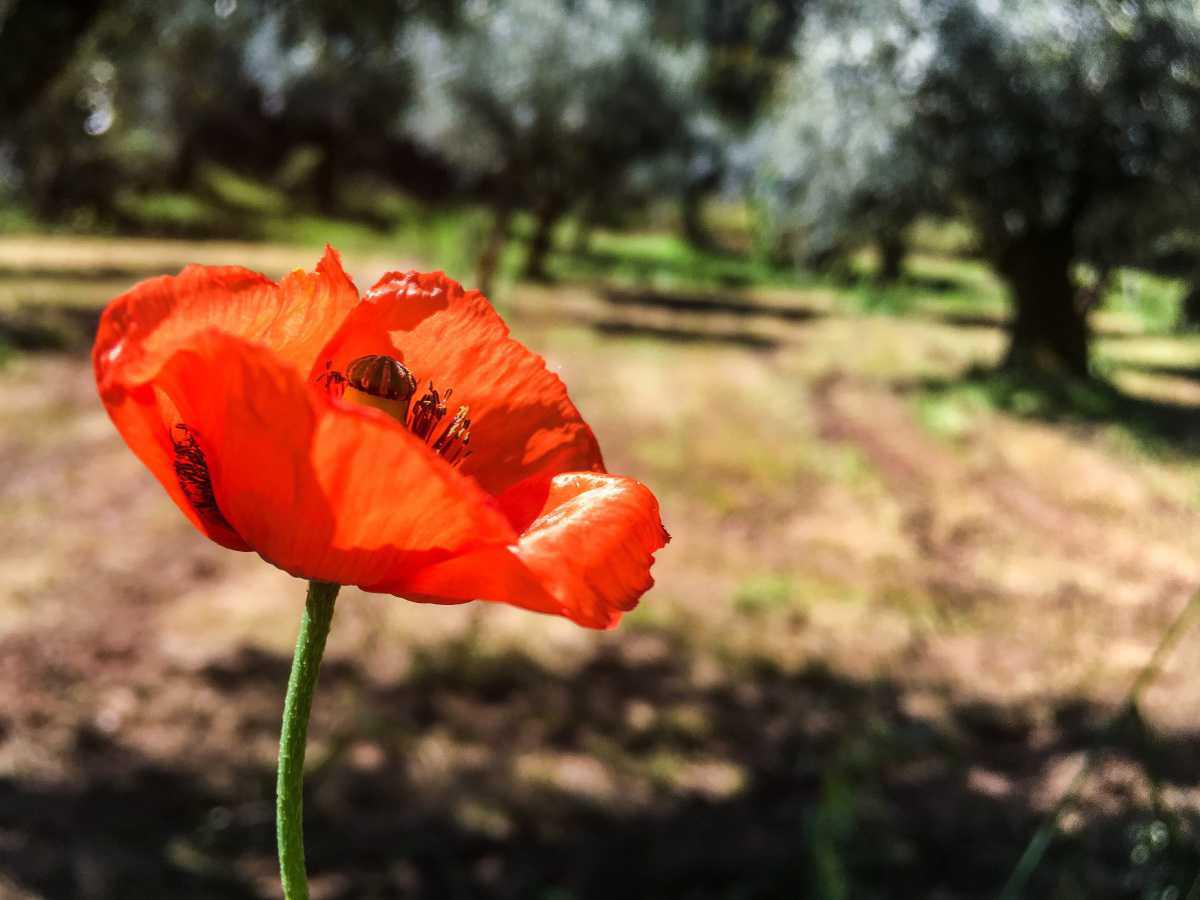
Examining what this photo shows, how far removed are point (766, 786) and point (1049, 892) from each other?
129 inches

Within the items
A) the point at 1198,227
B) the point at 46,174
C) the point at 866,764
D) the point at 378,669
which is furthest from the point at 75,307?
the point at 1198,227

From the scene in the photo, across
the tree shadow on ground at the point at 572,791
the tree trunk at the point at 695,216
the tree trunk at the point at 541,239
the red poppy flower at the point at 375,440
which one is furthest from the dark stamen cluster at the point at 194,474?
the tree trunk at the point at 695,216

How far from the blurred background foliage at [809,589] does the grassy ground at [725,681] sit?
0.07 ft

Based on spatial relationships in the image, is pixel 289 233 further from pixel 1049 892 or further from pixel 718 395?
pixel 1049 892

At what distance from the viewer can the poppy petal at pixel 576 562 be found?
1.39 ft

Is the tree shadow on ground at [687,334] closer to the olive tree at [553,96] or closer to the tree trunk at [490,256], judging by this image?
the olive tree at [553,96]

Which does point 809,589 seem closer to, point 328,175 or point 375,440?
Answer: point 375,440

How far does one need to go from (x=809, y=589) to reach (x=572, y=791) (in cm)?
252

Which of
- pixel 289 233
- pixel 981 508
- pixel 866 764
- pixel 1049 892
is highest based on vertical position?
pixel 1049 892

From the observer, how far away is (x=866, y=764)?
4289 mm

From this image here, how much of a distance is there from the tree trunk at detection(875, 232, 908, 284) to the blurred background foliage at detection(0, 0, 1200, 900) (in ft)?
0.26

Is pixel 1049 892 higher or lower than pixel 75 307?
higher

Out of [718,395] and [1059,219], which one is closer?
[1059,219]

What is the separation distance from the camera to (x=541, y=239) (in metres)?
21.2
